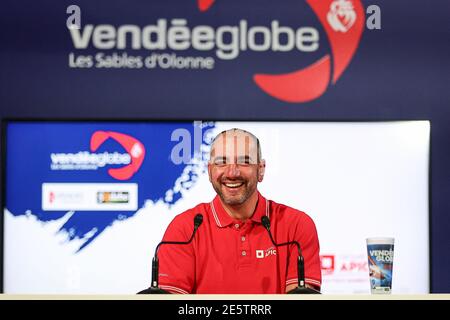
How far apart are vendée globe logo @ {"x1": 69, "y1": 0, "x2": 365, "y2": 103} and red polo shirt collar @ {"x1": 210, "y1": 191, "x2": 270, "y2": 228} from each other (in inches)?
23.6

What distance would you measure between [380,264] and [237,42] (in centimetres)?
142

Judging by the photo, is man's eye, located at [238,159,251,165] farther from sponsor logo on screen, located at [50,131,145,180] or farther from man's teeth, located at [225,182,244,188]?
sponsor logo on screen, located at [50,131,145,180]

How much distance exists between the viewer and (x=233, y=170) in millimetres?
3277

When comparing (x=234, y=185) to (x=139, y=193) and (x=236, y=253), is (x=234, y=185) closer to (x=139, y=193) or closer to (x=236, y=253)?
(x=236, y=253)

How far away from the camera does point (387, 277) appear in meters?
3.33

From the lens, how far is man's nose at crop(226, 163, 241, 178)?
3.27m

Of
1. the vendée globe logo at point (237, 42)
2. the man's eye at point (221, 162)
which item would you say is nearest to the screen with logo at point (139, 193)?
the man's eye at point (221, 162)

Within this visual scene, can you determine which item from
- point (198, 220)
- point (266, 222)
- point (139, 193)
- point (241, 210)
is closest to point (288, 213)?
point (266, 222)

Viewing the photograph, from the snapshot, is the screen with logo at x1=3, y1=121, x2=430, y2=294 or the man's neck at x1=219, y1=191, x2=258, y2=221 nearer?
the man's neck at x1=219, y1=191, x2=258, y2=221

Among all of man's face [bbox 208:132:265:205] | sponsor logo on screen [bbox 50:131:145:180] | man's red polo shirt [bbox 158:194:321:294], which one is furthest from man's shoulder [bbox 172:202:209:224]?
sponsor logo on screen [bbox 50:131:145:180]
